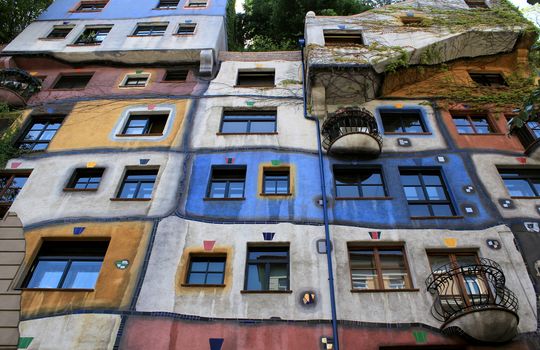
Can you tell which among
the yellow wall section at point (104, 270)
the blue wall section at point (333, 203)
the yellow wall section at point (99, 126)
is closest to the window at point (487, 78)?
Answer: the blue wall section at point (333, 203)

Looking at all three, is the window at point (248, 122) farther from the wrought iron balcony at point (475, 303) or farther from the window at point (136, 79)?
the wrought iron balcony at point (475, 303)

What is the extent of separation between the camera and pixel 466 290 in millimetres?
9164

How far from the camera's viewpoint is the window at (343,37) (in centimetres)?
1611

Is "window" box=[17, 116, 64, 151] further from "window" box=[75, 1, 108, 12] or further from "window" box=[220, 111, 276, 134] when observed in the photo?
"window" box=[75, 1, 108, 12]

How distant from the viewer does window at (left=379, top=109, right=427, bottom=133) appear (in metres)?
13.4

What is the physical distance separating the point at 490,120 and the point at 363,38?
5.06m

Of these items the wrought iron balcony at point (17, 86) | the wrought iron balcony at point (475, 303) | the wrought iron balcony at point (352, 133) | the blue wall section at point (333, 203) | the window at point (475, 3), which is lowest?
the wrought iron balcony at point (475, 303)

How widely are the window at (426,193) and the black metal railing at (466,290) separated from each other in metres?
1.73

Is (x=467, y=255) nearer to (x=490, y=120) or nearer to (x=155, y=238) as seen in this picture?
(x=490, y=120)

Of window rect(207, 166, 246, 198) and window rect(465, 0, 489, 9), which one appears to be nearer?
window rect(207, 166, 246, 198)

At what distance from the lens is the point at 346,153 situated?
12.1 meters

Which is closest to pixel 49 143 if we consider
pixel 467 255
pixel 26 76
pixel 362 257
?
pixel 26 76

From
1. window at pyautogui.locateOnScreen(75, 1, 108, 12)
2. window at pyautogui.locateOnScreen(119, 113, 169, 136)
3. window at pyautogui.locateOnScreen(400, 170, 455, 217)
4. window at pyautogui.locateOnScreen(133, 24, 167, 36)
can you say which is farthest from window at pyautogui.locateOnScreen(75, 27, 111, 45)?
window at pyautogui.locateOnScreen(400, 170, 455, 217)

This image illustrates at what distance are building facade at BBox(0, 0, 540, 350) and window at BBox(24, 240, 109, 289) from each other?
46 mm
